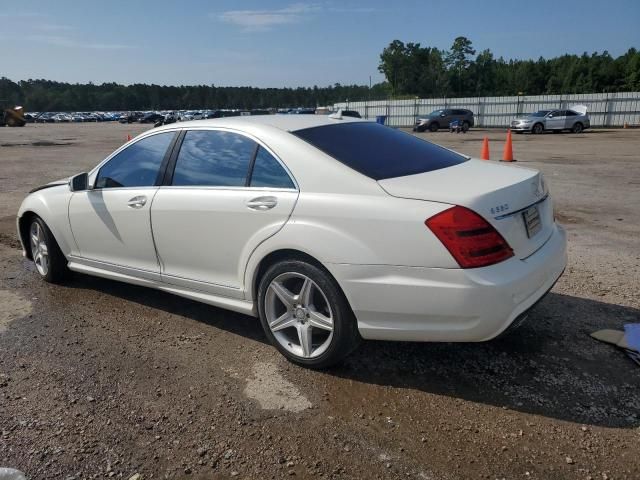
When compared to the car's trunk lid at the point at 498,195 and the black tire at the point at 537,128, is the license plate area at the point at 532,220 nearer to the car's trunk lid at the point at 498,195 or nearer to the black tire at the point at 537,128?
the car's trunk lid at the point at 498,195

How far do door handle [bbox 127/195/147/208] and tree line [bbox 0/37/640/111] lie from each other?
5861 cm

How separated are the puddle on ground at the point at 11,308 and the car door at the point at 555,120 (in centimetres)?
3369

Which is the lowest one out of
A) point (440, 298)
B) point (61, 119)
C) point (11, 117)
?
point (61, 119)

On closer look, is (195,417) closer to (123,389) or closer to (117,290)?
(123,389)

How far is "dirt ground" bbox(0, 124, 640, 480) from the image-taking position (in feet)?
8.39

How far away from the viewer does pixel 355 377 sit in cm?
334

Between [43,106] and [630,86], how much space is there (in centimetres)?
14115

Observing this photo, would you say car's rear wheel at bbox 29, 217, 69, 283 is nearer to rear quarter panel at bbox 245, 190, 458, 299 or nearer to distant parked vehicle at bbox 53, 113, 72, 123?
rear quarter panel at bbox 245, 190, 458, 299

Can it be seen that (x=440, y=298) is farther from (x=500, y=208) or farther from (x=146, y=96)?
(x=146, y=96)

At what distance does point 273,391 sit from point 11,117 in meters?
69.2

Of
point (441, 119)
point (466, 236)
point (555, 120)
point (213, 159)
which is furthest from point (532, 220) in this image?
point (441, 119)

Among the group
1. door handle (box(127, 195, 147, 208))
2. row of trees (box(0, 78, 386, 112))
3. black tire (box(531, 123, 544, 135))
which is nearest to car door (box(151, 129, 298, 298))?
door handle (box(127, 195, 147, 208))

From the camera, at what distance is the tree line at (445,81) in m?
87.0

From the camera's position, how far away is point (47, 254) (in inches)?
203
